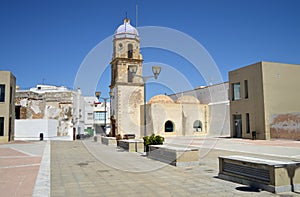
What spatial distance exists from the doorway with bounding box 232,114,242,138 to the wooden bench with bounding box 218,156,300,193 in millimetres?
20723

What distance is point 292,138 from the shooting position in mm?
20969

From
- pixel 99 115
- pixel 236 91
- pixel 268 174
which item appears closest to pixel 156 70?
pixel 268 174

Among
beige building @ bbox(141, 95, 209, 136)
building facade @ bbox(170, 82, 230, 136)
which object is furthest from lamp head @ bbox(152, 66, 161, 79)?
building facade @ bbox(170, 82, 230, 136)

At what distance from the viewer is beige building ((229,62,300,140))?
23.0m

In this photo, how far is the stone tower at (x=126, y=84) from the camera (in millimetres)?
34469

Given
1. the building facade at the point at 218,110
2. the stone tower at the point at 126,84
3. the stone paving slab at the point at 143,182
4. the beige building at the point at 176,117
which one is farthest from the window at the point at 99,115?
the stone paving slab at the point at 143,182

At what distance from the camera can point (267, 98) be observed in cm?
2345

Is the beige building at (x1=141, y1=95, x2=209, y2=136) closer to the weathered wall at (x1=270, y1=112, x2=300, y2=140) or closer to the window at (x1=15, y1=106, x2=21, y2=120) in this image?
the weathered wall at (x1=270, y1=112, x2=300, y2=140)

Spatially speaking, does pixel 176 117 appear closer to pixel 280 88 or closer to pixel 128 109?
pixel 128 109

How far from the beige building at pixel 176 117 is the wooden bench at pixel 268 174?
2661 cm

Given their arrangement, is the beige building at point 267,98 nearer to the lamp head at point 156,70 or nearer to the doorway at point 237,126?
the doorway at point 237,126

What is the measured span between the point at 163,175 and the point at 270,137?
17815 millimetres

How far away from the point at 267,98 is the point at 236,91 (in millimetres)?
3926

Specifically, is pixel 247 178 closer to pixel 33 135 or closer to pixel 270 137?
pixel 270 137
